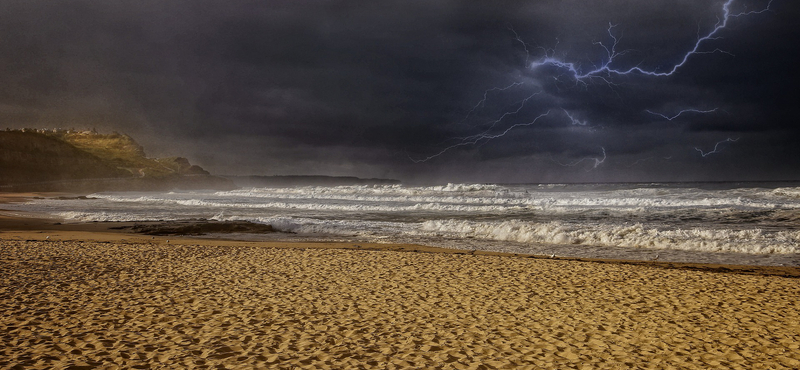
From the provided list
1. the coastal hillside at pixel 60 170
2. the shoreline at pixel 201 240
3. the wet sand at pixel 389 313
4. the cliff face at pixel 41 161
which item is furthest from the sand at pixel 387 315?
the cliff face at pixel 41 161

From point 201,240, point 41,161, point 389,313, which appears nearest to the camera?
point 389,313

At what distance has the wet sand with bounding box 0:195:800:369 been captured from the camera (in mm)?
4754

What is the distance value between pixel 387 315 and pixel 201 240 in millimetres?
11690

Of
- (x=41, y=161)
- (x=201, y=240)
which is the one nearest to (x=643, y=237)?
(x=201, y=240)

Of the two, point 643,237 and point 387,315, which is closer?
point 387,315

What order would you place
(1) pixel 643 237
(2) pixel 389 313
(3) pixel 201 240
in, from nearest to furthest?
(2) pixel 389 313
(1) pixel 643 237
(3) pixel 201 240

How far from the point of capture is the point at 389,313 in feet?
21.0

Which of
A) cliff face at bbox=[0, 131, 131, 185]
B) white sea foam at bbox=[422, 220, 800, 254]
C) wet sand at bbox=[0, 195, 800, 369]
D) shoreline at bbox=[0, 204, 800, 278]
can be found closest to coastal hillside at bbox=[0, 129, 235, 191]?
cliff face at bbox=[0, 131, 131, 185]

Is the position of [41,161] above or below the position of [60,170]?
above

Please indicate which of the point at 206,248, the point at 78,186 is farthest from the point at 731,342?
the point at 78,186

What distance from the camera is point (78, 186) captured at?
2680 inches

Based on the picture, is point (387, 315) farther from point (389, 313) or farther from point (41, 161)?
point (41, 161)

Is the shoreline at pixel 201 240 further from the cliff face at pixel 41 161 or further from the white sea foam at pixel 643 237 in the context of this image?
the cliff face at pixel 41 161

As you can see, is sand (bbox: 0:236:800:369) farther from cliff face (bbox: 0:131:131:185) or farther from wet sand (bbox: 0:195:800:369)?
cliff face (bbox: 0:131:131:185)
